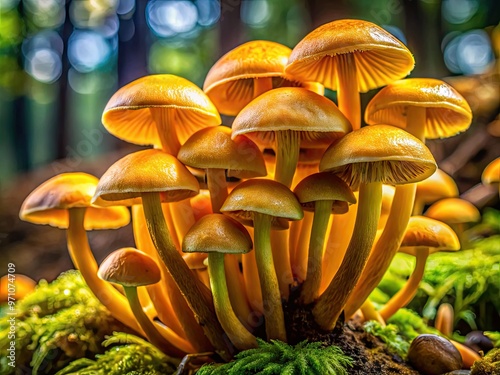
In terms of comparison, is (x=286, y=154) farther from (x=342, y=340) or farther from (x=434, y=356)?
(x=434, y=356)

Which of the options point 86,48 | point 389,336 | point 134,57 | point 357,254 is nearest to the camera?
point 357,254

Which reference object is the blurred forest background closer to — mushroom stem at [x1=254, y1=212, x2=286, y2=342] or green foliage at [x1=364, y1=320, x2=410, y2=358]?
green foliage at [x1=364, y1=320, x2=410, y2=358]

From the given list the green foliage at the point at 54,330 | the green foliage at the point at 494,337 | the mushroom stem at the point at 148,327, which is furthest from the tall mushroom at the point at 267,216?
the green foliage at the point at 494,337

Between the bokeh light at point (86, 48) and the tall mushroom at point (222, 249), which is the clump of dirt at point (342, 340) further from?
the bokeh light at point (86, 48)

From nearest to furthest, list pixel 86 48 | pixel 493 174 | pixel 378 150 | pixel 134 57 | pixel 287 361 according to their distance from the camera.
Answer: pixel 378 150, pixel 287 361, pixel 493 174, pixel 134 57, pixel 86 48

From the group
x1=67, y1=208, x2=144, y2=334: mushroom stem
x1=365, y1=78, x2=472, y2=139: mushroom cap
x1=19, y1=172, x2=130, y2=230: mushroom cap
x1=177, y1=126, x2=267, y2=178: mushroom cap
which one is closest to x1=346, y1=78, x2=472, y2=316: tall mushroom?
x1=365, y1=78, x2=472, y2=139: mushroom cap

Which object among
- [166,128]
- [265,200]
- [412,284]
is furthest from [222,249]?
[412,284]
